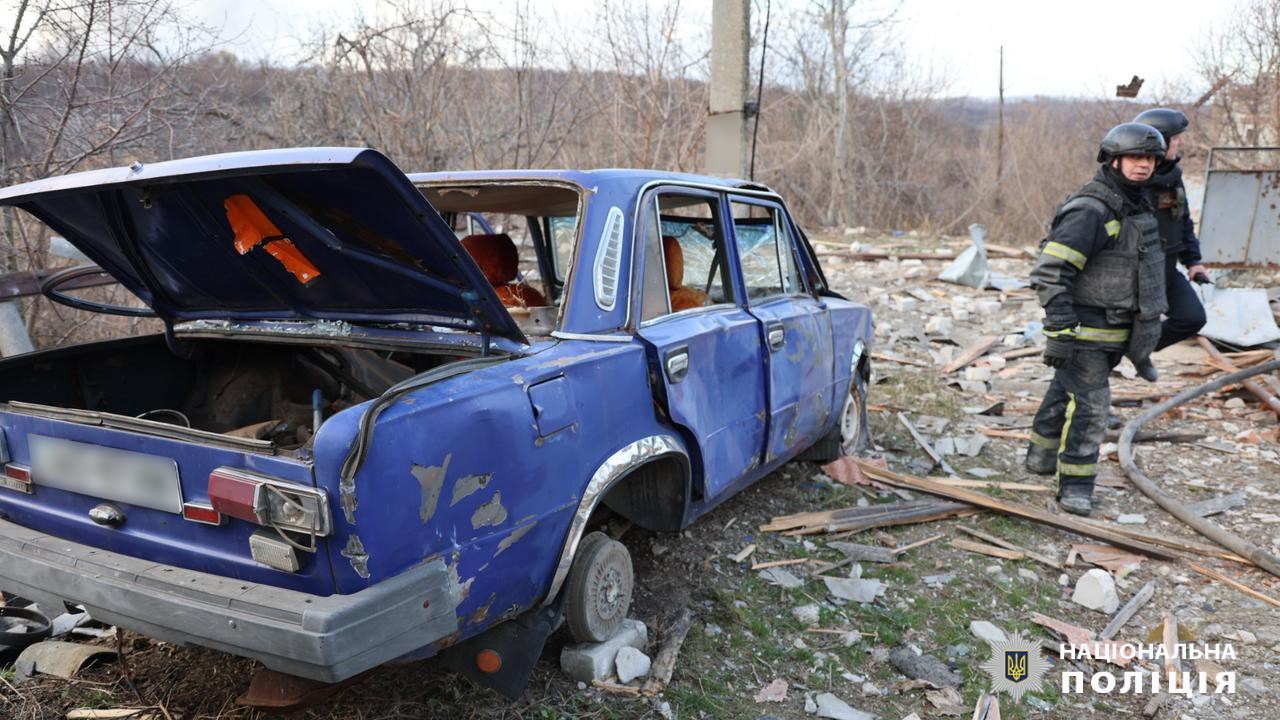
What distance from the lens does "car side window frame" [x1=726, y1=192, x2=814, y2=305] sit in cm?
384

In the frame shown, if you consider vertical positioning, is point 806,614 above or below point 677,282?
below

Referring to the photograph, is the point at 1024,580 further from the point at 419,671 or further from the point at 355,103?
the point at 355,103

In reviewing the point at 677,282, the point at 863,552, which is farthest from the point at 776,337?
the point at 863,552

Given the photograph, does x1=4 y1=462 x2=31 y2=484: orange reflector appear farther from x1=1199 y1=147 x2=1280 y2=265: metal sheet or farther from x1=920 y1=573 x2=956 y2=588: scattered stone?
x1=1199 y1=147 x2=1280 y2=265: metal sheet

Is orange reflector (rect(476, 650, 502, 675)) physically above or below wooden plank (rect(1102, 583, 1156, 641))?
above

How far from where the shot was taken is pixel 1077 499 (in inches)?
187

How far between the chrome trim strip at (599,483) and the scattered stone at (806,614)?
1.06m

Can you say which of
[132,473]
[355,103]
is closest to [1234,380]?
[132,473]

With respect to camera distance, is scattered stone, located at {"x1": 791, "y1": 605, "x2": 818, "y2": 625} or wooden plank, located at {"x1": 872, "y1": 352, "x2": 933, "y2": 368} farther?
wooden plank, located at {"x1": 872, "y1": 352, "x2": 933, "y2": 368}

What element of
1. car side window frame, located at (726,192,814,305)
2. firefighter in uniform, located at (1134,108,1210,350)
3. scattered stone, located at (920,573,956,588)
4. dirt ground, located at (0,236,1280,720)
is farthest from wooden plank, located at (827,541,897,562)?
firefighter in uniform, located at (1134,108,1210,350)

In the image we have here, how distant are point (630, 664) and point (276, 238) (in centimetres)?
192

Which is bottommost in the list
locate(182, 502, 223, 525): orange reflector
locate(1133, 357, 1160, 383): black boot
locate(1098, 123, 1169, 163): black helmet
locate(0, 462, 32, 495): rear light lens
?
A: locate(1133, 357, 1160, 383): black boot

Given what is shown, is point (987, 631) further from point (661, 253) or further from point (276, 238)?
point (276, 238)

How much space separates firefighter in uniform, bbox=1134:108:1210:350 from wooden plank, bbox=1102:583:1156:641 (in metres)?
1.83
